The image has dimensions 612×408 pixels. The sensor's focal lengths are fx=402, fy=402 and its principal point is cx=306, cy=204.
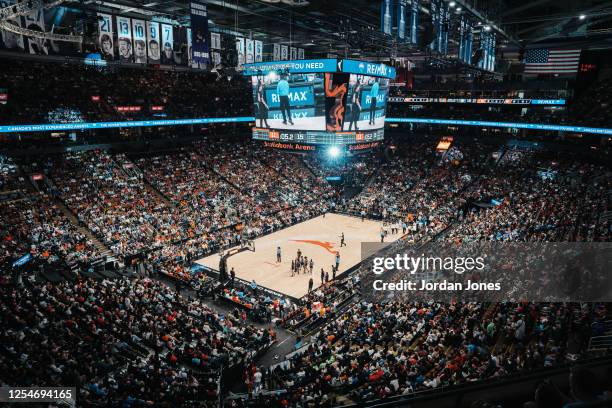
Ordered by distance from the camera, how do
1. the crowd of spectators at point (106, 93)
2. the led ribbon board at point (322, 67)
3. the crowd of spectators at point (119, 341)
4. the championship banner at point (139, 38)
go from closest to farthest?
the crowd of spectators at point (119, 341) → the led ribbon board at point (322, 67) → the championship banner at point (139, 38) → the crowd of spectators at point (106, 93)

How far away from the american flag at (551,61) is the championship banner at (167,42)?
33994mm

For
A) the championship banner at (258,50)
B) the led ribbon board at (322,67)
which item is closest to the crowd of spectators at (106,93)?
the championship banner at (258,50)

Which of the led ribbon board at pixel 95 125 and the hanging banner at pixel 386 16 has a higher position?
the hanging banner at pixel 386 16

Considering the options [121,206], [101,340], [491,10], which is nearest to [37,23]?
[121,206]

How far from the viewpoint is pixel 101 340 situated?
13.8 meters

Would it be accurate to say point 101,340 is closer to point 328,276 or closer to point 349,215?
point 328,276

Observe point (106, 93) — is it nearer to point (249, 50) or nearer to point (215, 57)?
point (215, 57)

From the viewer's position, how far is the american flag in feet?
123

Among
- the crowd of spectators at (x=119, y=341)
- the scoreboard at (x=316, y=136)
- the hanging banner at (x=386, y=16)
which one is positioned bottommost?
the crowd of spectators at (x=119, y=341)

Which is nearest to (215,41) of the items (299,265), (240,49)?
(240,49)

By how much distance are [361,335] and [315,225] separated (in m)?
20.8

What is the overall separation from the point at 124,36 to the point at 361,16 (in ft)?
59.3

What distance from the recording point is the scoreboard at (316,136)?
21984 mm

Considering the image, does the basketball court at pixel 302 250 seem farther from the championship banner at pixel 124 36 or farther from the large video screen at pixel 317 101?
the championship banner at pixel 124 36
